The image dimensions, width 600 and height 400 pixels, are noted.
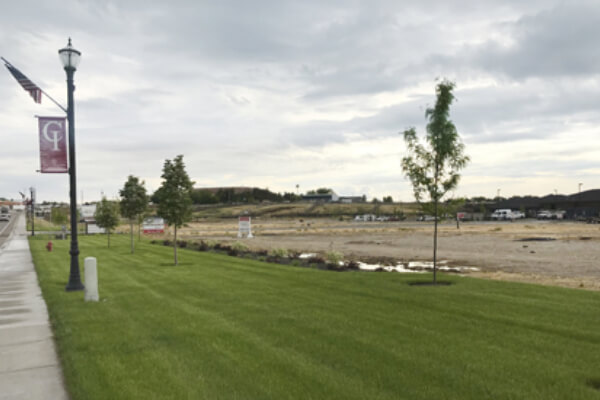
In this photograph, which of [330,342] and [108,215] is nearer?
[330,342]

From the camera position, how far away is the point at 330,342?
26.7 feet

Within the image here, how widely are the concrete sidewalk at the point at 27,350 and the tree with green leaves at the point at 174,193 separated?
792cm

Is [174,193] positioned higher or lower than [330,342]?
higher

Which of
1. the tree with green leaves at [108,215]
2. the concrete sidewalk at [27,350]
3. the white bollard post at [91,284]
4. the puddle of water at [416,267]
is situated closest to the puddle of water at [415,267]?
the puddle of water at [416,267]

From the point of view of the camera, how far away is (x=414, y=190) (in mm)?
15578

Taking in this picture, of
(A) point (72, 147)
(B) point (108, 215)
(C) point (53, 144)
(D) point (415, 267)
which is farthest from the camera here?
(B) point (108, 215)

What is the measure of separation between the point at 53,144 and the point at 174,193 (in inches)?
345

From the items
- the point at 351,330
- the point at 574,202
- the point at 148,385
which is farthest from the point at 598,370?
the point at 574,202

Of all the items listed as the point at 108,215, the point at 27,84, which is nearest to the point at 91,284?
the point at 27,84

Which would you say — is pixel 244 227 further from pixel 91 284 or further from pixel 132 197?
pixel 91 284

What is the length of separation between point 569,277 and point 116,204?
104ft

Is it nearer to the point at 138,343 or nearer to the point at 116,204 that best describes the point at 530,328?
the point at 138,343

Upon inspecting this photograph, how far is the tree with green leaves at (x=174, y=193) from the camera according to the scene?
22188 mm

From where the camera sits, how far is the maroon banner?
13.5 m
